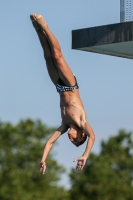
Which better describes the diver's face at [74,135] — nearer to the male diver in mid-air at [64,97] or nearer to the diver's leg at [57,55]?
the male diver in mid-air at [64,97]

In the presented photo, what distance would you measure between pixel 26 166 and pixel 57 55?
146 feet

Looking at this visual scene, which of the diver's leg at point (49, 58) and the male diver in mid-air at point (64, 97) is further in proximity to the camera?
the diver's leg at point (49, 58)

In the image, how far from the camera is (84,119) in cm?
1559

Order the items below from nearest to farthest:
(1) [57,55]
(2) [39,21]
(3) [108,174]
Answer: (2) [39,21], (1) [57,55], (3) [108,174]

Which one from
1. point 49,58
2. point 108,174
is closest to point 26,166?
point 108,174

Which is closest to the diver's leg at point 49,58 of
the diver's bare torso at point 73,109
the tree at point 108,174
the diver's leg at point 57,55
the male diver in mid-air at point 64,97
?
the male diver in mid-air at point 64,97

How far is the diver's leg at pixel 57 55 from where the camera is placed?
15.7 metres

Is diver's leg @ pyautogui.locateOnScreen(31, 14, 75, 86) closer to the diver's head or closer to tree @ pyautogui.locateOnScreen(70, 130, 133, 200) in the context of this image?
the diver's head

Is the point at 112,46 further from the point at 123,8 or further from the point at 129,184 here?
the point at 129,184

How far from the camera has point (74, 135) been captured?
50.8 feet

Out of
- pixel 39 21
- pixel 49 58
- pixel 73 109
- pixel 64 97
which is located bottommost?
pixel 73 109

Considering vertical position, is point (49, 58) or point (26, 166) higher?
point (49, 58)

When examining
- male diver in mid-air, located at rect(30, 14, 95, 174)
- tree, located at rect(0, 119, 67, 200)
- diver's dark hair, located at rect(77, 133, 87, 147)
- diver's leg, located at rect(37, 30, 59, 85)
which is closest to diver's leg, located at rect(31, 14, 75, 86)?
male diver in mid-air, located at rect(30, 14, 95, 174)

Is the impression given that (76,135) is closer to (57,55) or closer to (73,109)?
(73,109)
